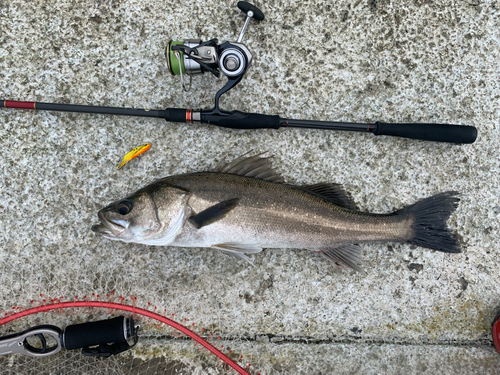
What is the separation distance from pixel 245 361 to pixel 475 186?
204 centimetres

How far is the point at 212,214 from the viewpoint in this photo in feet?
6.28

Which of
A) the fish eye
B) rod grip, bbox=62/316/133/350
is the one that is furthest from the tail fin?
rod grip, bbox=62/316/133/350

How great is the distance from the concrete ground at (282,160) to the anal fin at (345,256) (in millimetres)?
181

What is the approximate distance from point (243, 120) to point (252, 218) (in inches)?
24.9

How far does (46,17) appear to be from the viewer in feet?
7.44

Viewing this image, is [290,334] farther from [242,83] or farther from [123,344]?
[242,83]

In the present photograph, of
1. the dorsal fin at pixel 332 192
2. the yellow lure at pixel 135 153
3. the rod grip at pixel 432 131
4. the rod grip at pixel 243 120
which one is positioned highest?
the rod grip at pixel 432 131

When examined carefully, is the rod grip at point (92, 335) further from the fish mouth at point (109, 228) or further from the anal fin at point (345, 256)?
the anal fin at point (345, 256)

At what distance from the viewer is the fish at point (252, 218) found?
6.34 ft

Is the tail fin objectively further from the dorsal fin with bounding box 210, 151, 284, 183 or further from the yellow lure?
the yellow lure

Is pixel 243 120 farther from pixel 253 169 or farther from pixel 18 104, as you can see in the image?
pixel 18 104

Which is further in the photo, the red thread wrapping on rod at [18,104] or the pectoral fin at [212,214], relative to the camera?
the red thread wrapping on rod at [18,104]

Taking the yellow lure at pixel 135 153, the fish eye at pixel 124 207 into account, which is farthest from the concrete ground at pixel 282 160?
the fish eye at pixel 124 207

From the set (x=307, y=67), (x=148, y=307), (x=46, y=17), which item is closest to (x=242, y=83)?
(x=307, y=67)
